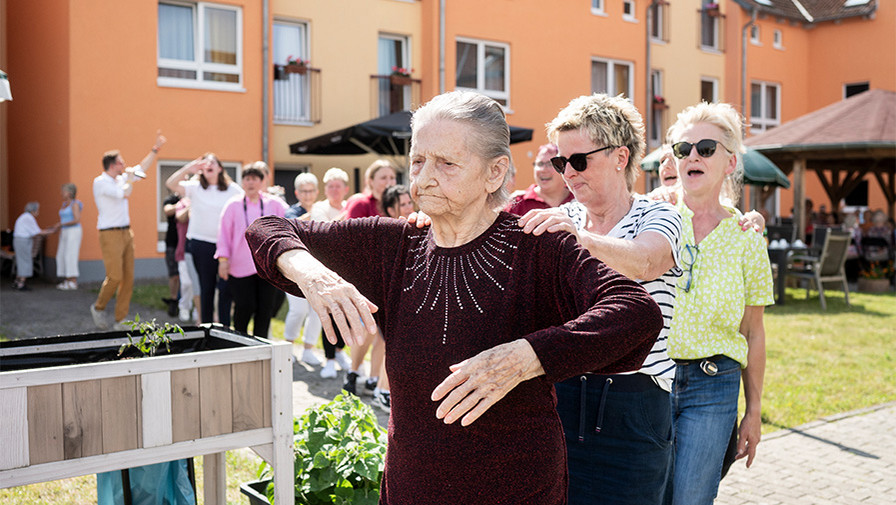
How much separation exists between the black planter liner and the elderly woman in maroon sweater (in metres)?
1.42

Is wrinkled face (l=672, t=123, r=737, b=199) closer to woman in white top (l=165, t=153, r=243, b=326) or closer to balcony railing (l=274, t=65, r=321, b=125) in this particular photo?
woman in white top (l=165, t=153, r=243, b=326)

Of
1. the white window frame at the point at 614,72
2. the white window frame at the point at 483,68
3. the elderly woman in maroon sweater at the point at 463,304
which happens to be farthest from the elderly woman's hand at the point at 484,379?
the white window frame at the point at 614,72

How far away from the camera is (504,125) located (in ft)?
6.89

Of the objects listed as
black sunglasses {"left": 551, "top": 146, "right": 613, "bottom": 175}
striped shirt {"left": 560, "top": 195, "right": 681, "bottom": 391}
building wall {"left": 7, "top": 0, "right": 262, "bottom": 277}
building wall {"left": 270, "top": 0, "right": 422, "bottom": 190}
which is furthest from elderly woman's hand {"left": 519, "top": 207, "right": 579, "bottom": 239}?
building wall {"left": 270, "top": 0, "right": 422, "bottom": 190}

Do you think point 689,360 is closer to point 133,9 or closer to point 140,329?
point 140,329

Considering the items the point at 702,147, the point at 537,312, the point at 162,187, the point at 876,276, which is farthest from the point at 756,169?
the point at 537,312

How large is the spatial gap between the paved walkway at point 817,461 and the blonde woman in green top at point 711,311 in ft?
6.54

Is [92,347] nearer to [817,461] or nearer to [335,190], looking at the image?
[817,461]

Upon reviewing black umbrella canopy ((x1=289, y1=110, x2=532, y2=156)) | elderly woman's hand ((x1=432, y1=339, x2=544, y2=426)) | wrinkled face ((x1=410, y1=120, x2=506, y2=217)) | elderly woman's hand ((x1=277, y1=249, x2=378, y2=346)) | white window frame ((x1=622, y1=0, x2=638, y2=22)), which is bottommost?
elderly woman's hand ((x1=432, y1=339, x2=544, y2=426))

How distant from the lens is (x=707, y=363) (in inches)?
119

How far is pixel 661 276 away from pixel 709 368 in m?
0.57

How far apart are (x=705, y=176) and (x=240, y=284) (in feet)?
16.7

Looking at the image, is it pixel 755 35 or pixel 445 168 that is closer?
pixel 445 168

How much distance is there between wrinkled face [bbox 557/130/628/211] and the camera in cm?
272
